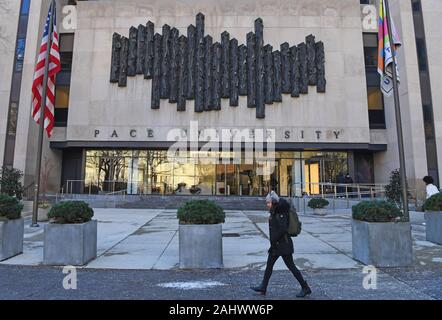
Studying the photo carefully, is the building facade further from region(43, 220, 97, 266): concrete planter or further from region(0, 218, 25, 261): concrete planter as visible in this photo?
region(43, 220, 97, 266): concrete planter

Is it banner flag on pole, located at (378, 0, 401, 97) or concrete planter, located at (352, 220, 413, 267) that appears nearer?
concrete planter, located at (352, 220, 413, 267)

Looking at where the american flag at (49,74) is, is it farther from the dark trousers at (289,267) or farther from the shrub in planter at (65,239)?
the dark trousers at (289,267)

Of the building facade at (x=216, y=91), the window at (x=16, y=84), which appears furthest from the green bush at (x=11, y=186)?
the window at (x=16, y=84)

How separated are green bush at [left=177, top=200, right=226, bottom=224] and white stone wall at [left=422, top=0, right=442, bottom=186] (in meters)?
23.9

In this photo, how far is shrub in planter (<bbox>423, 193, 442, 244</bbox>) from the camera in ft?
32.5

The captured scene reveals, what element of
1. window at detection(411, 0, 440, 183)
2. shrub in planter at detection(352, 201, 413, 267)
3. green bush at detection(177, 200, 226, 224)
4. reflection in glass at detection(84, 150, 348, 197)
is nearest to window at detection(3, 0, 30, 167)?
reflection in glass at detection(84, 150, 348, 197)

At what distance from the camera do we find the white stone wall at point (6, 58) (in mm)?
26344

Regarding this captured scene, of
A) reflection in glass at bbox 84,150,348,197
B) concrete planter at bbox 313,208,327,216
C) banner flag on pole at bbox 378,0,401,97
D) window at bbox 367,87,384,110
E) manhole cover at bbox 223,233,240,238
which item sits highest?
window at bbox 367,87,384,110

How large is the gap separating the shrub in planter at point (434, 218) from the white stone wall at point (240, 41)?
701 inches

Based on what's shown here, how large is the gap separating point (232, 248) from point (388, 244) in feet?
13.1

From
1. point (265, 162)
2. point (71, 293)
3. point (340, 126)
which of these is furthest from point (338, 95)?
point (71, 293)
